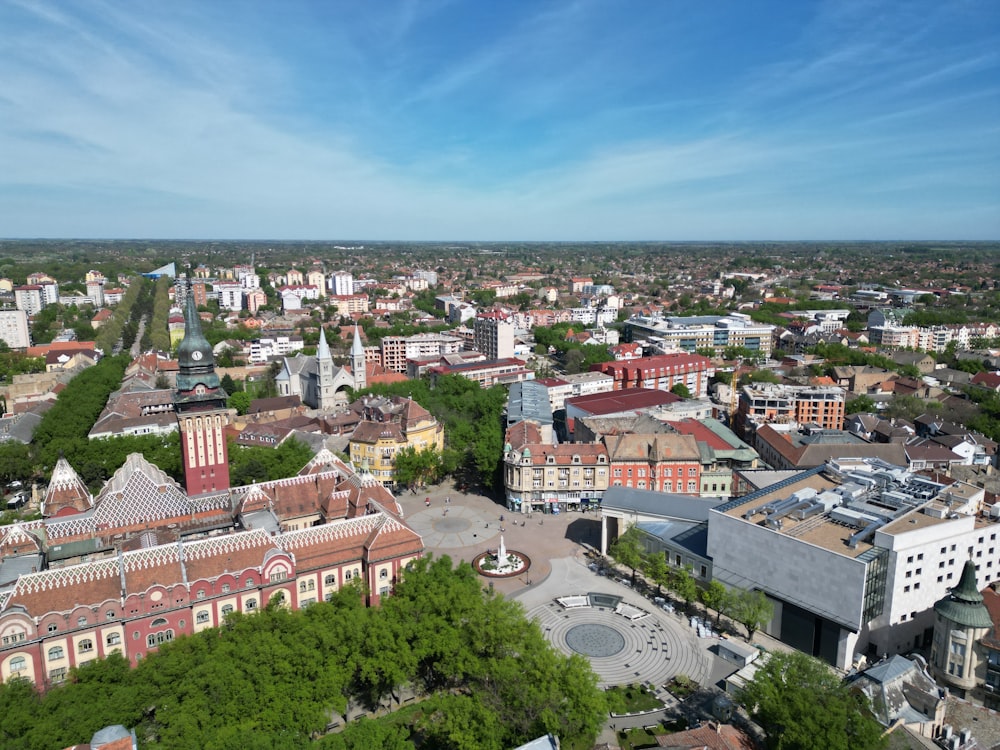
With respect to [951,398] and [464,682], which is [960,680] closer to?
[464,682]

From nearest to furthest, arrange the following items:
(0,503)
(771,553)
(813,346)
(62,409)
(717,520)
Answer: (771,553) → (717,520) → (0,503) → (62,409) → (813,346)

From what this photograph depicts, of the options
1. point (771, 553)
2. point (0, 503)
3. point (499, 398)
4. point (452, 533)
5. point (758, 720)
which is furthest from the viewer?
point (499, 398)

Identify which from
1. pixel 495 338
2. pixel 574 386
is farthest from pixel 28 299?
pixel 574 386

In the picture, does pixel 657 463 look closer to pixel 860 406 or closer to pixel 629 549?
pixel 629 549

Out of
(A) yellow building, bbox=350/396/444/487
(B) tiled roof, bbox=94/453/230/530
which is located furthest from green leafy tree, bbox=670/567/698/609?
(B) tiled roof, bbox=94/453/230/530

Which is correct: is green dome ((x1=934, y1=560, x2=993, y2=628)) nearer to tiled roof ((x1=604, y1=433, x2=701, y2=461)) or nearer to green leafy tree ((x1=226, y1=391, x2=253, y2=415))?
tiled roof ((x1=604, y1=433, x2=701, y2=461))

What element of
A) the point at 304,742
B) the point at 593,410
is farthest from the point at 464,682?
the point at 593,410

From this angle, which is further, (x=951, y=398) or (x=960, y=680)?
(x=951, y=398)

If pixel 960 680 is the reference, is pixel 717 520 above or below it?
above
